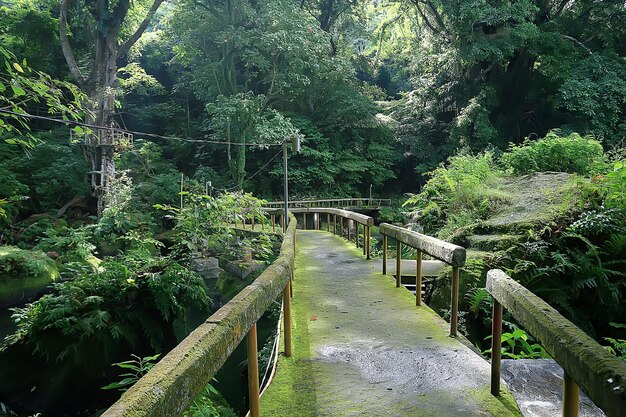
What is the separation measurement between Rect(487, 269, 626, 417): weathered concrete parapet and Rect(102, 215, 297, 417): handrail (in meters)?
1.24

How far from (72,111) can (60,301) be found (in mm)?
3686

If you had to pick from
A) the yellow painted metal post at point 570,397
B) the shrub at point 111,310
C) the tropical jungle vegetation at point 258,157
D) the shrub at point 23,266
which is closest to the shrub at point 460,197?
the tropical jungle vegetation at point 258,157

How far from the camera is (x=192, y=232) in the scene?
7066 millimetres

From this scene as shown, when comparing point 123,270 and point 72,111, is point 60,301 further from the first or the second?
point 72,111

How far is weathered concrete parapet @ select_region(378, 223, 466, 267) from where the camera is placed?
3510 mm

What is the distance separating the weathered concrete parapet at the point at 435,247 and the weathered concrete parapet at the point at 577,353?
1.17 m

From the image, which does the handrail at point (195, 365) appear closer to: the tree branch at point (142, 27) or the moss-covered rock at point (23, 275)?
the moss-covered rock at point (23, 275)

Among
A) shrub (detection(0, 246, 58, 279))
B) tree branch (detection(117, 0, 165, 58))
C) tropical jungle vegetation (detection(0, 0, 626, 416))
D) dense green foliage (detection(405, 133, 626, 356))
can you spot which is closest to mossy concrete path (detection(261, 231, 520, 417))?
tropical jungle vegetation (detection(0, 0, 626, 416))

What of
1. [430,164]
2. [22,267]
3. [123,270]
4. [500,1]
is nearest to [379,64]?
[430,164]

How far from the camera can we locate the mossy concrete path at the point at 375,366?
2598 mm

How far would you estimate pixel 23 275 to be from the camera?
1245 centimetres

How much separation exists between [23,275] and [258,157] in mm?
16891

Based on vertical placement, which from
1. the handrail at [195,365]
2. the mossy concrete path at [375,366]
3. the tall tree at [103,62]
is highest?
the tall tree at [103,62]

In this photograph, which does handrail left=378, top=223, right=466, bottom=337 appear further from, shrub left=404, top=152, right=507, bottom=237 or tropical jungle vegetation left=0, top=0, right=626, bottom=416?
shrub left=404, top=152, right=507, bottom=237
